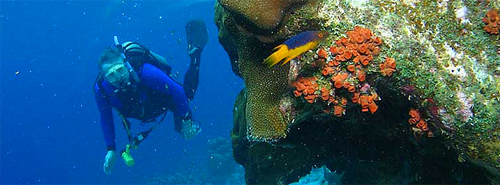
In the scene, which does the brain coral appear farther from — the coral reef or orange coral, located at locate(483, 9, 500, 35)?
orange coral, located at locate(483, 9, 500, 35)

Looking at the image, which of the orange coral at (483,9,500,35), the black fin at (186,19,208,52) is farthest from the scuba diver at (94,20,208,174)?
the orange coral at (483,9,500,35)

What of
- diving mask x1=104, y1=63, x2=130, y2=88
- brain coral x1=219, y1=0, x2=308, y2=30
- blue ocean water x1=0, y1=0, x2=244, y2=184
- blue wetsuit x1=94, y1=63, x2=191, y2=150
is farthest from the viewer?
blue ocean water x1=0, y1=0, x2=244, y2=184

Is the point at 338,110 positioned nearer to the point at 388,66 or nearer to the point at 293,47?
the point at 388,66

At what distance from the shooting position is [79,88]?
8462cm

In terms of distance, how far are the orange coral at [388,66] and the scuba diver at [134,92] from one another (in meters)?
5.14

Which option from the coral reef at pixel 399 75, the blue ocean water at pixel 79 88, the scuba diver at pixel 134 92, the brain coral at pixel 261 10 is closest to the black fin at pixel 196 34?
the blue ocean water at pixel 79 88

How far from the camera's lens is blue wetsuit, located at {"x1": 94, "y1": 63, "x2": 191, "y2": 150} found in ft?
24.5

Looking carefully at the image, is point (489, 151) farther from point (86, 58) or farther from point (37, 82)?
point (37, 82)

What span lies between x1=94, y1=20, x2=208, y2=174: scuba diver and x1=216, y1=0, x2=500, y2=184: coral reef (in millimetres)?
4368

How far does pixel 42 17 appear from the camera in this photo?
142ft

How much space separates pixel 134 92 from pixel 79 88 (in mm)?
88294

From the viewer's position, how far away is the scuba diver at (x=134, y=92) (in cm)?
694

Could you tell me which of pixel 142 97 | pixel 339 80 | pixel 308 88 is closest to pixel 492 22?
pixel 339 80

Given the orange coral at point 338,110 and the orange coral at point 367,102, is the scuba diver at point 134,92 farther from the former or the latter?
the orange coral at point 367,102
